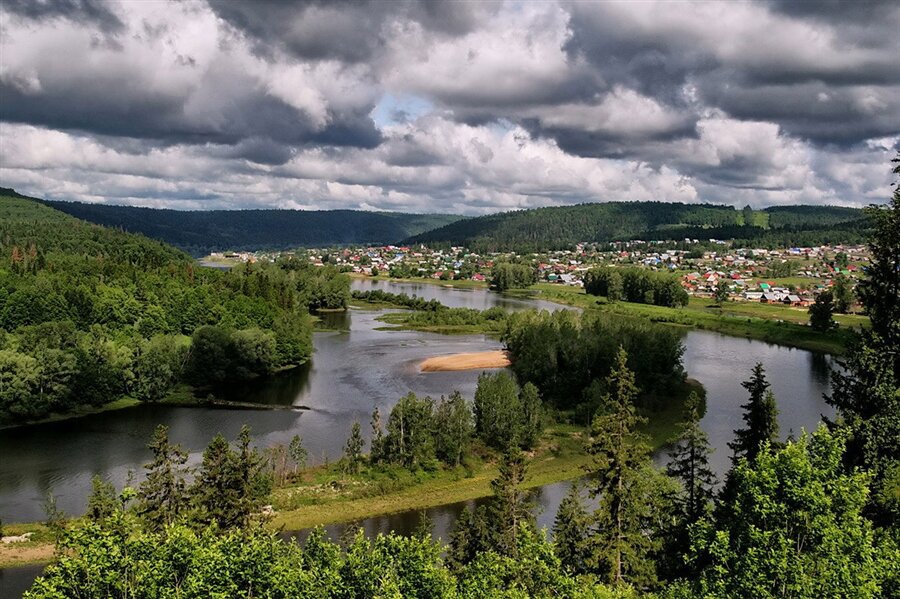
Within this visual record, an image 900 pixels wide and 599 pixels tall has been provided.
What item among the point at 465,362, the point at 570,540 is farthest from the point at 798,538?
the point at 465,362

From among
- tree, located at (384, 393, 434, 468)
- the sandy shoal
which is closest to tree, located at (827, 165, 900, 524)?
tree, located at (384, 393, 434, 468)

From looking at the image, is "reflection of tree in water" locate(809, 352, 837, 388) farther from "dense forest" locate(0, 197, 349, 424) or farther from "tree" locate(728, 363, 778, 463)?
"dense forest" locate(0, 197, 349, 424)

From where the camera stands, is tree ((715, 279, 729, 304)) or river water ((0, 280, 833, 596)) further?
tree ((715, 279, 729, 304))

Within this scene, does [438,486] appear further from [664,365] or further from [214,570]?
[664,365]

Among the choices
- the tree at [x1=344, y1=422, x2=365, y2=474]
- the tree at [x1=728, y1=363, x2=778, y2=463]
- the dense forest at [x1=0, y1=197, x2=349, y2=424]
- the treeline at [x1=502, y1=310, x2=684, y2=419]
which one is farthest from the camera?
the treeline at [x1=502, y1=310, x2=684, y2=419]

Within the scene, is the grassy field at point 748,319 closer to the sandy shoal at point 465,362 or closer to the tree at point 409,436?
the sandy shoal at point 465,362

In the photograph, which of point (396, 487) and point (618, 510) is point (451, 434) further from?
point (618, 510)

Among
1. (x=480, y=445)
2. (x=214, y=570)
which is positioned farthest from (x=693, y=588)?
(x=480, y=445)

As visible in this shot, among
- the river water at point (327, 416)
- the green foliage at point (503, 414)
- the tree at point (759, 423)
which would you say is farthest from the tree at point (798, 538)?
the green foliage at point (503, 414)

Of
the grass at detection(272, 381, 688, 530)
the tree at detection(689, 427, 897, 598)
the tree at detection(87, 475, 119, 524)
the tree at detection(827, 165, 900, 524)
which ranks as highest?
the tree at detection(827, 165, 900, 524)
